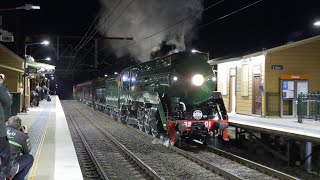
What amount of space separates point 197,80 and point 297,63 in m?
7.25

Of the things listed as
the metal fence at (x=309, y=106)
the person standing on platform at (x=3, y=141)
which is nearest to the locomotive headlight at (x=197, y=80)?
the metal fence at (x=309, y=106)

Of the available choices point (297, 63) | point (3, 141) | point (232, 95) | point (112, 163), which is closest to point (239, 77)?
point (232, 95)

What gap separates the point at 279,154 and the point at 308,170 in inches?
49.1

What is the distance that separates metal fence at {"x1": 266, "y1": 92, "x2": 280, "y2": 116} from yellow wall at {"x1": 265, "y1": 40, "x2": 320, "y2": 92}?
9.6 inches

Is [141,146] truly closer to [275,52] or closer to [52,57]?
[275,52]

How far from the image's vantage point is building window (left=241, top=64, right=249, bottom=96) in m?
19.4

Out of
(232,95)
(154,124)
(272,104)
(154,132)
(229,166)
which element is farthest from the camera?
(232,95)

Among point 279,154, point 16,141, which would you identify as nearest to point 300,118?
point 279,154

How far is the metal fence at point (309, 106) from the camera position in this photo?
605 inches

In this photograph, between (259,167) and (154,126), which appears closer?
(259,167)

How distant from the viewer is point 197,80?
12.8 m

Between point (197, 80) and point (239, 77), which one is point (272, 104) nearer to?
point (239, 77)

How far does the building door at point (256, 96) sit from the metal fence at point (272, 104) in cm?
72

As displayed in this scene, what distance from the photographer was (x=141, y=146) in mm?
13070
